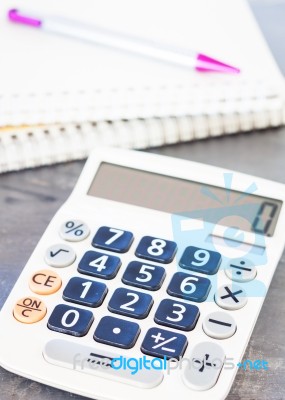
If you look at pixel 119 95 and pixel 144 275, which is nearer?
pixel 144 275

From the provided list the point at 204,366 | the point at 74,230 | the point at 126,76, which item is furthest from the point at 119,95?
the point at 204,366

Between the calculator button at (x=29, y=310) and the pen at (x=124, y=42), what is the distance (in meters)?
0.23

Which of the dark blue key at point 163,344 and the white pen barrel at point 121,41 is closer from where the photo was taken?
the dark blue key at point 163,344

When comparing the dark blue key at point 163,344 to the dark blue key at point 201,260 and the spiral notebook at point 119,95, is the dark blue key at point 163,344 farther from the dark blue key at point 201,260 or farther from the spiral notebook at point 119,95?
the spiral notebook at point 119,95

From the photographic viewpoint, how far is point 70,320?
1.40 feet

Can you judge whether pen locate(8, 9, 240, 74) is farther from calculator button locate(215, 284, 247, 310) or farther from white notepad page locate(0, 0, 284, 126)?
calculator button locate(215, 284, 247, 310)

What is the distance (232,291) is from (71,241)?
10 centimetres

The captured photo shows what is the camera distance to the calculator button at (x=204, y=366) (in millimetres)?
395

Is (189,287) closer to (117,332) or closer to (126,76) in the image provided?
(117,332)

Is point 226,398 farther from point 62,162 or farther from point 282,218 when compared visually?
point 62,162

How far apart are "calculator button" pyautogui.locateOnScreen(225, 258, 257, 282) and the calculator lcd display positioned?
3 cm

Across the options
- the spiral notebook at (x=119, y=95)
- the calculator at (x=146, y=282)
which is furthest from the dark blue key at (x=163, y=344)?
the spiral notebook at (x=119, y=95)

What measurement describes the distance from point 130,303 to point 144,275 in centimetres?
2

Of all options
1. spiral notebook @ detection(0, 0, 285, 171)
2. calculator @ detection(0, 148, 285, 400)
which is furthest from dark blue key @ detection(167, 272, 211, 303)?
spiral notebook @ detection(0, 0, 285, 171)
